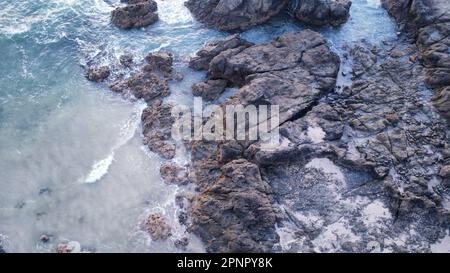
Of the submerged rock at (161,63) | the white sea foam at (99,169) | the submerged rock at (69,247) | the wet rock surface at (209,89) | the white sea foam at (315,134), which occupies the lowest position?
the submerged rock at (69,247)

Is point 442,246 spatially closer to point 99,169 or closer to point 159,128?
point 159,128

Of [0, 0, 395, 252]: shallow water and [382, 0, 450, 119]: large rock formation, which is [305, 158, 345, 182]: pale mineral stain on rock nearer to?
[0, 0, 395, 252]: shallow water

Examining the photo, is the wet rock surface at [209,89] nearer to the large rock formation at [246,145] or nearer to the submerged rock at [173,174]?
the large rock formation at [246,145]

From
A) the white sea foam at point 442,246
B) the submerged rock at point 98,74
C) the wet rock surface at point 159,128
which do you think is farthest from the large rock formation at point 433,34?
the submerged rock at point 98,74

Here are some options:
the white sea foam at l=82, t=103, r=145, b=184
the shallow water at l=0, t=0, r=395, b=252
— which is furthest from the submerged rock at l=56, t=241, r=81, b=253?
the white sea foam at l=82, t=103, r=145, b=184

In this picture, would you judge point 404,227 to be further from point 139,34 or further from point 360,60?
point 139,34

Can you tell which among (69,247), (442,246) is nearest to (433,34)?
(442,246)
